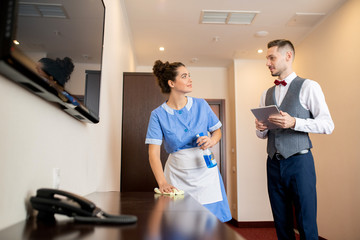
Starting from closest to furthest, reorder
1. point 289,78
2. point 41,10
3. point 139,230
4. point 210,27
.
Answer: point 139,230, point 41,10, point 289,78, point 210,27

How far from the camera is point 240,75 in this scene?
520 cm

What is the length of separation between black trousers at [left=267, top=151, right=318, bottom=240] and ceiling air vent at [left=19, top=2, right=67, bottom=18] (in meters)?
1.63

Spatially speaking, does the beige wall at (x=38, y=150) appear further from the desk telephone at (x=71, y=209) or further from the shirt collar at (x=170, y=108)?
the shirt collar at (x=170, y=108)

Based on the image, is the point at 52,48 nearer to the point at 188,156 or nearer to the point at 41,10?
the point at 41,10

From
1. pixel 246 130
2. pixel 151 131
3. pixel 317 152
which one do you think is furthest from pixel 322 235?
pixel 151 131

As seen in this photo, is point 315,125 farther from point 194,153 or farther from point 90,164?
point 90,164

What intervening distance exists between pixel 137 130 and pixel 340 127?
2205 millimetres

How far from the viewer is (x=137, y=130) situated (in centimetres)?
320

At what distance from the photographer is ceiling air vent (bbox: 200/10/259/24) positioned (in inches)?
140

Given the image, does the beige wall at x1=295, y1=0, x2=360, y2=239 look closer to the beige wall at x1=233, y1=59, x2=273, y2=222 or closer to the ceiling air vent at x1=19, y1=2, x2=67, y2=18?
the beige wall at x1=233, y1=59, x2=273, y2=222

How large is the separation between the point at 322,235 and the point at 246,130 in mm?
1978

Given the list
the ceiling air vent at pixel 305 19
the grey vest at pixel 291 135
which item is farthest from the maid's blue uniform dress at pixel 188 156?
the ceiling air vent at pixel 305 19

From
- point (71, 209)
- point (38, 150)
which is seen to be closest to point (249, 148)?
point (38, 150)

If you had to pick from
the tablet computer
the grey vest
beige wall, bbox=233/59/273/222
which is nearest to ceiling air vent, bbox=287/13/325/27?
beige wall, bbox=233/59/273/222
